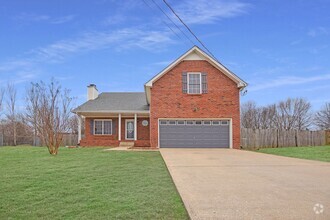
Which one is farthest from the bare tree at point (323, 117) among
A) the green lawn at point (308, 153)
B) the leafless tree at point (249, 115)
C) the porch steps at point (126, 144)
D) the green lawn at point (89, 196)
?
the green lawn at point (89, 196)

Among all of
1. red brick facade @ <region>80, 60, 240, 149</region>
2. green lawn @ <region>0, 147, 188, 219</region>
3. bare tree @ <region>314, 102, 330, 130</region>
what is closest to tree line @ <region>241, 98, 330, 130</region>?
bare tree @ <region>314, 102, 330, 130</region>

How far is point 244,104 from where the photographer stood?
197 ft

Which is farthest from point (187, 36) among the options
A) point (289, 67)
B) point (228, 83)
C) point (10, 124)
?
point (10, 124)

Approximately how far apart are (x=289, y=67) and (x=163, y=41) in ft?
43.4

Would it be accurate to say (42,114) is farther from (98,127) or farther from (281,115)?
(281,115)

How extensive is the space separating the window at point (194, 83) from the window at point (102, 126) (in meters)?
8.48

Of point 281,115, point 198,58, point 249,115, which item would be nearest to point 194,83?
point 198,58

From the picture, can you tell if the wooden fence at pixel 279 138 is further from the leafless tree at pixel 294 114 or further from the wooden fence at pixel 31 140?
the leafless tree at pixel 294 114

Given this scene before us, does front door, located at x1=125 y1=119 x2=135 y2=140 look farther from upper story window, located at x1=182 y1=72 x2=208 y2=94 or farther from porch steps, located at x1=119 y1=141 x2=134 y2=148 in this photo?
upper story window, located at x1=182 y1=72 x2=208 y2=94

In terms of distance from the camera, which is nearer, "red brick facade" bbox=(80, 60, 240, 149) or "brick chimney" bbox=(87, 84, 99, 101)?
"red brick facade" bbox=(80, 60, 240, 149)

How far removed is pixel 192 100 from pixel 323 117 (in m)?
41.1

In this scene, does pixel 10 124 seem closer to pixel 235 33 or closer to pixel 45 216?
pixel 235 33

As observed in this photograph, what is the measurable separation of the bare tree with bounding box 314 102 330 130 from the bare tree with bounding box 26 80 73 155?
45622mm

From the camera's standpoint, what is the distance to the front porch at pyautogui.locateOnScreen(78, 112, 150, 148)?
88.9ft
